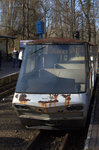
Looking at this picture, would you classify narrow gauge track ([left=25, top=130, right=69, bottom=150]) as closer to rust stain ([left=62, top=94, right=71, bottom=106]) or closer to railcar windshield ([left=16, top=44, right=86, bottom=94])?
rust stain ([left=62, top=94, right=71, bottom=106])

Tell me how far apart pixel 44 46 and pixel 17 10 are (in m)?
35.8

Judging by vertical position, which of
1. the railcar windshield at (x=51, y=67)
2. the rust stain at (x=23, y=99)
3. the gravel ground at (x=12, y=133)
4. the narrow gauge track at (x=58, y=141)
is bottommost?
the narrow gauge track at (x=58, y=141)

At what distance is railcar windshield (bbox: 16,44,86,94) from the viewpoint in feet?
21.2

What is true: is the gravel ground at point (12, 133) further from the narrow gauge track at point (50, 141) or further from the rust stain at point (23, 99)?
the rust stain at point (23, 99)

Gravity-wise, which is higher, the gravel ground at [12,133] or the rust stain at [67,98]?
the rust stain at [67,98]

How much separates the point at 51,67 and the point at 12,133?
6.64 feet

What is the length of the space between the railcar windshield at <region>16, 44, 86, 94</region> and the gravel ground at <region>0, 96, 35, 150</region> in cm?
120

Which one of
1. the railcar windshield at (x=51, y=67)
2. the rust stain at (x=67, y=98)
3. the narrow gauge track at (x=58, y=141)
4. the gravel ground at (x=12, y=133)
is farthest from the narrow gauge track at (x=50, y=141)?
the railcar windshield at (x=51, y=67)

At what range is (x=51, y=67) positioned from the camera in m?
6.78

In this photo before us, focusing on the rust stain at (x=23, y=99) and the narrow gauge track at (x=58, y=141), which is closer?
the narrow gauge track at (x=58, y=141)

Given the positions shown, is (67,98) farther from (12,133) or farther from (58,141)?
(12,133)

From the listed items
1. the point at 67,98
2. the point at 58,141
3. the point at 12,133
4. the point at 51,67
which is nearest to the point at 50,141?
the point at 58,141

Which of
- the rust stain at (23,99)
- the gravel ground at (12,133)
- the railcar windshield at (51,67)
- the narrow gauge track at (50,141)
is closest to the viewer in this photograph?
the narrow gauge track at (50,141)

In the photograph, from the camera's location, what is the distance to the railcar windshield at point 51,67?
648 cm
